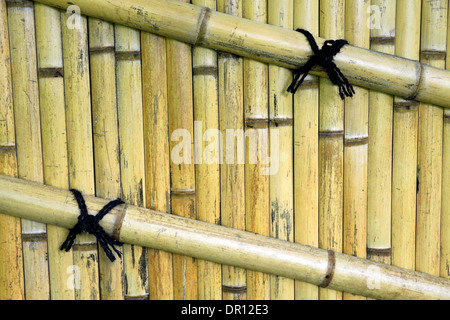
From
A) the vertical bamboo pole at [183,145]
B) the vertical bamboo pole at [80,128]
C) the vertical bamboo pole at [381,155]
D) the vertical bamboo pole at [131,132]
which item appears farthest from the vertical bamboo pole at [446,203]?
the vertical bamboo pole at [80,128]

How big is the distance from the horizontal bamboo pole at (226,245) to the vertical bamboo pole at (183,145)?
5 centimetres

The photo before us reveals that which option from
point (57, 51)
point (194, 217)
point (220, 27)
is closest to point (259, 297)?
point (194, 217)

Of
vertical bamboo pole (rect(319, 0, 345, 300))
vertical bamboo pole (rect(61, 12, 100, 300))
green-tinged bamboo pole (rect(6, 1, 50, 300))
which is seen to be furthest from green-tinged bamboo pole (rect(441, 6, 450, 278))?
green-tinged bamboo pole (rect(6, 1, 50, 300))

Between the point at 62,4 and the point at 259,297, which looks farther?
the point at 259,297

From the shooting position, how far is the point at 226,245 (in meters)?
1.21

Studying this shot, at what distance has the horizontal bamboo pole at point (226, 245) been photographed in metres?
1.18

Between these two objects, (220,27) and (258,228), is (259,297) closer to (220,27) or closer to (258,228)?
(258,228)

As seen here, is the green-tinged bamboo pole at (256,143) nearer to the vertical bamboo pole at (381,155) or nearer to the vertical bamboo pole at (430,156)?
the vertical bamboo pole at (381,155)

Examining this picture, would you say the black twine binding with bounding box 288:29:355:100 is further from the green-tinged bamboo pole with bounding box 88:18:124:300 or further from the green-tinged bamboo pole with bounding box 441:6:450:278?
the green-tinged bamboo pole with bounding box 88:18:124:300

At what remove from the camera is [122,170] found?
122 cm

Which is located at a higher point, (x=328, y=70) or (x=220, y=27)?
(x=220, y=27)

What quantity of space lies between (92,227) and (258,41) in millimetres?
638
